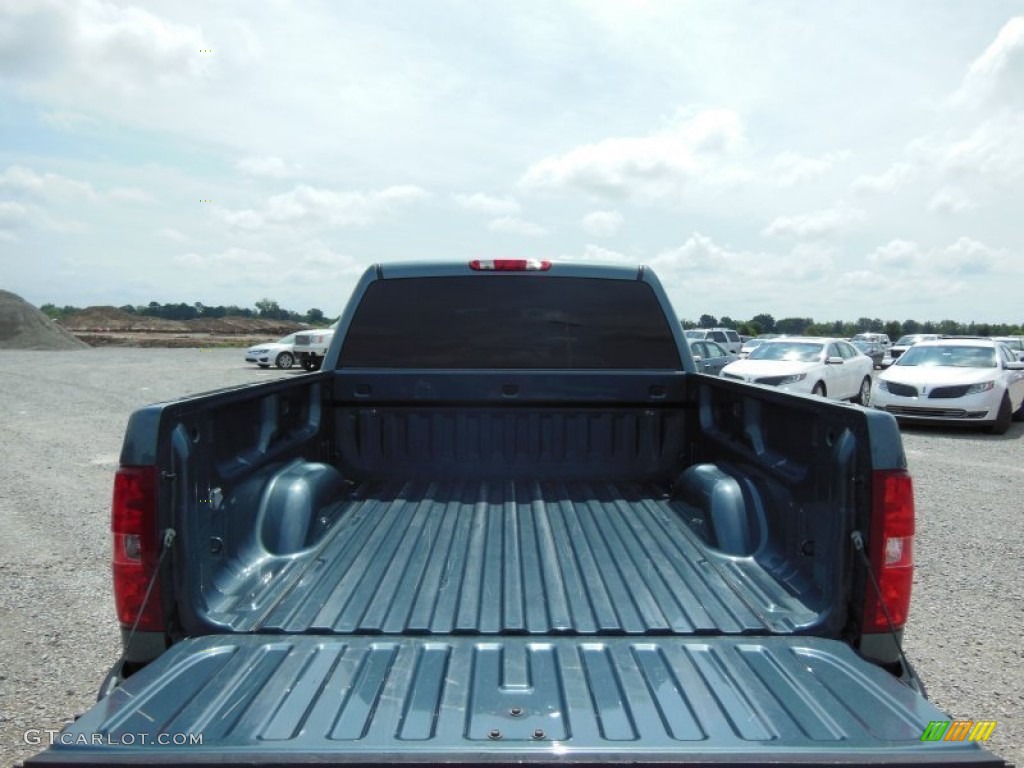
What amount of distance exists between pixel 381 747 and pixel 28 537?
593 cm

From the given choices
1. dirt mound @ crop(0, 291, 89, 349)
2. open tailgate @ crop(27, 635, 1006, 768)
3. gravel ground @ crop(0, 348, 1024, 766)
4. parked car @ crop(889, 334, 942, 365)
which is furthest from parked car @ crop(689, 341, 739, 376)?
dirt mound @ crop(0, 291, 89, 349)

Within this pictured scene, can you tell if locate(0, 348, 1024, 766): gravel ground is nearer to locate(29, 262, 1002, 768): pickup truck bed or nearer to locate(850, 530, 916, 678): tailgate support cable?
locate(850, 530, 916, 678): tailgate support cable

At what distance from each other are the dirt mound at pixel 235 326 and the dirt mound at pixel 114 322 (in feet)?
4.55

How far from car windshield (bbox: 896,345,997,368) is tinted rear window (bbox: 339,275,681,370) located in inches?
509

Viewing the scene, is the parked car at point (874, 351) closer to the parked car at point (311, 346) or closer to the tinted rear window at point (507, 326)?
the parked car at point (311, 346)

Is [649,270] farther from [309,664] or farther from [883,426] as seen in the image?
[309,664]

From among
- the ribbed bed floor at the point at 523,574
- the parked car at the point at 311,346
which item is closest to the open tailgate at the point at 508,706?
the ribbed bed floor at the point at 523,574

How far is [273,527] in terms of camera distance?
3.14 metres

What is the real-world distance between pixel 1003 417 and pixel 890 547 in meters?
13.7

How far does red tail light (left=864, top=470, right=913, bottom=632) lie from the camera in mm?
2295

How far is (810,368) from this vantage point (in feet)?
52.5

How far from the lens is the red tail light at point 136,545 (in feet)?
7.45

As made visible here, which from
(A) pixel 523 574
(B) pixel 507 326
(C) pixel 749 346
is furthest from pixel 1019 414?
(C) pixel 749 346

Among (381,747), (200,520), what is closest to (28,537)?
(200,520)
